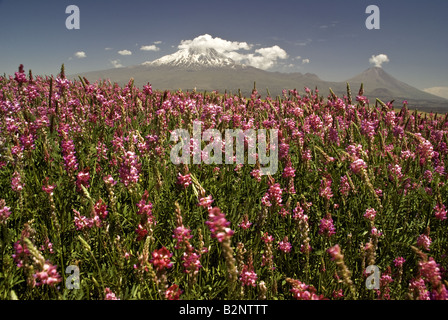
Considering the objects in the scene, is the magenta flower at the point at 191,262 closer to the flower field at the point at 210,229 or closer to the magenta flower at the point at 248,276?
the flower field at the point at 210,229

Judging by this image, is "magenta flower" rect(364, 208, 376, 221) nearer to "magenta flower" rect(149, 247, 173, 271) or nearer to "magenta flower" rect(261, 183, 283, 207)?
"magenta flower" rect(261, 183, 283, 207)

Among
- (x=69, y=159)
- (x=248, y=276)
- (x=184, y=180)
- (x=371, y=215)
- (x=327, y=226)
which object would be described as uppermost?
(x=69, y=159)

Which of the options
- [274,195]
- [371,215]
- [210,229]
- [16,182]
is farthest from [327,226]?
[16,182]

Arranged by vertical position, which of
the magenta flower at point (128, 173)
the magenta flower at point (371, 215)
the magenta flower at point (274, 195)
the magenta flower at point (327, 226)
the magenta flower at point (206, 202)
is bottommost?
the magenta flower at point (327, 226)

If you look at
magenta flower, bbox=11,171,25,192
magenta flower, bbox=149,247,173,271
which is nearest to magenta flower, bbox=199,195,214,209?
magenta flower, bbox=149,247,173,271

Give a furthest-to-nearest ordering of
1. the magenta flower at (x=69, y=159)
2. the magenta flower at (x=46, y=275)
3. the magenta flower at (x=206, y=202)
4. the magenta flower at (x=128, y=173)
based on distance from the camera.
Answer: the magenta flower at (x=69, y=159) → the magenta flower at (x=128, y=173) → the magenta flower at (x=206, y=202) → the magenta flower at (x=46, y=275)

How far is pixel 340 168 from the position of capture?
154 inches

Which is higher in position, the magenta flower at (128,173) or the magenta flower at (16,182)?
the magenta flower at (128,173)

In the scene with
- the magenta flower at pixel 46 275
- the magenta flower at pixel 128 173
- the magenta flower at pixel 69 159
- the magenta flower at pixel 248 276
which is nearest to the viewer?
the magenta flower at pixel 46 275

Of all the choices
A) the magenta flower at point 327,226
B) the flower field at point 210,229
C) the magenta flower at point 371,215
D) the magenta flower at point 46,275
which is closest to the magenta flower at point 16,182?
the flower field at point 210,229

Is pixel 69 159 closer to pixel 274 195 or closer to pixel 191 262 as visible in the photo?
pixel 191 262

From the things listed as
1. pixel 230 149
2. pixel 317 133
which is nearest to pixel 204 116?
pixel 230 149
